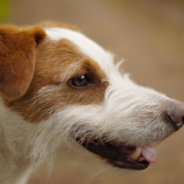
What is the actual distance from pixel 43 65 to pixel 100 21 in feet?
31.9

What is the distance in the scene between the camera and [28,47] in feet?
8.91

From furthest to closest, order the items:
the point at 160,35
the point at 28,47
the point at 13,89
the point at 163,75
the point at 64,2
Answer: the point at 64,2
the point at 160,35
the point at 163,75
the point at 28,47
the point at 13,89

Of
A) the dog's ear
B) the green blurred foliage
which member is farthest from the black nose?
the green blurred foliage

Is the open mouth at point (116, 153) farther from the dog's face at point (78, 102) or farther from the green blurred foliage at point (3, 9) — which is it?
the green blurred foliage at point (3, 9)

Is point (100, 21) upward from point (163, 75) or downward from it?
upward

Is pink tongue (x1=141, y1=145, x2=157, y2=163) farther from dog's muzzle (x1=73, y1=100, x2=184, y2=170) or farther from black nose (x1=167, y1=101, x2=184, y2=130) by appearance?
black nose (x1=167, y1=101, x2=184, y2=130)

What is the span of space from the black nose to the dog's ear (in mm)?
1310

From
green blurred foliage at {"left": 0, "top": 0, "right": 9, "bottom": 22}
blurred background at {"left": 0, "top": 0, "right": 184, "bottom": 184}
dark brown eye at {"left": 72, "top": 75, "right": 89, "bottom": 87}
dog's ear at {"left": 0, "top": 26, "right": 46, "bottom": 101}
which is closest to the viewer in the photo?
dog's ear at {"left": 0, "top": 26, "right": 46, "bottom": 101}

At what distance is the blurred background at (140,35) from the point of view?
18.0ft

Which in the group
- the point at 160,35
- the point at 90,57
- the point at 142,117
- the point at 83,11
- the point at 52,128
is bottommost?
the point at 52,128

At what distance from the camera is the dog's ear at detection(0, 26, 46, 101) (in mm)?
2547

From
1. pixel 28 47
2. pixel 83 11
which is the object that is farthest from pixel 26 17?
pixel 28 47

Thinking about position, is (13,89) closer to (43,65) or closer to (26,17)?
(43,65)

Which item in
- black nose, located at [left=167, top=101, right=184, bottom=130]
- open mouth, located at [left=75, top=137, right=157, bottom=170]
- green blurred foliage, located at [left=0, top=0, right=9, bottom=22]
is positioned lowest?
open mouth, located at [left=75, top=137, right=157, bottom=170]
